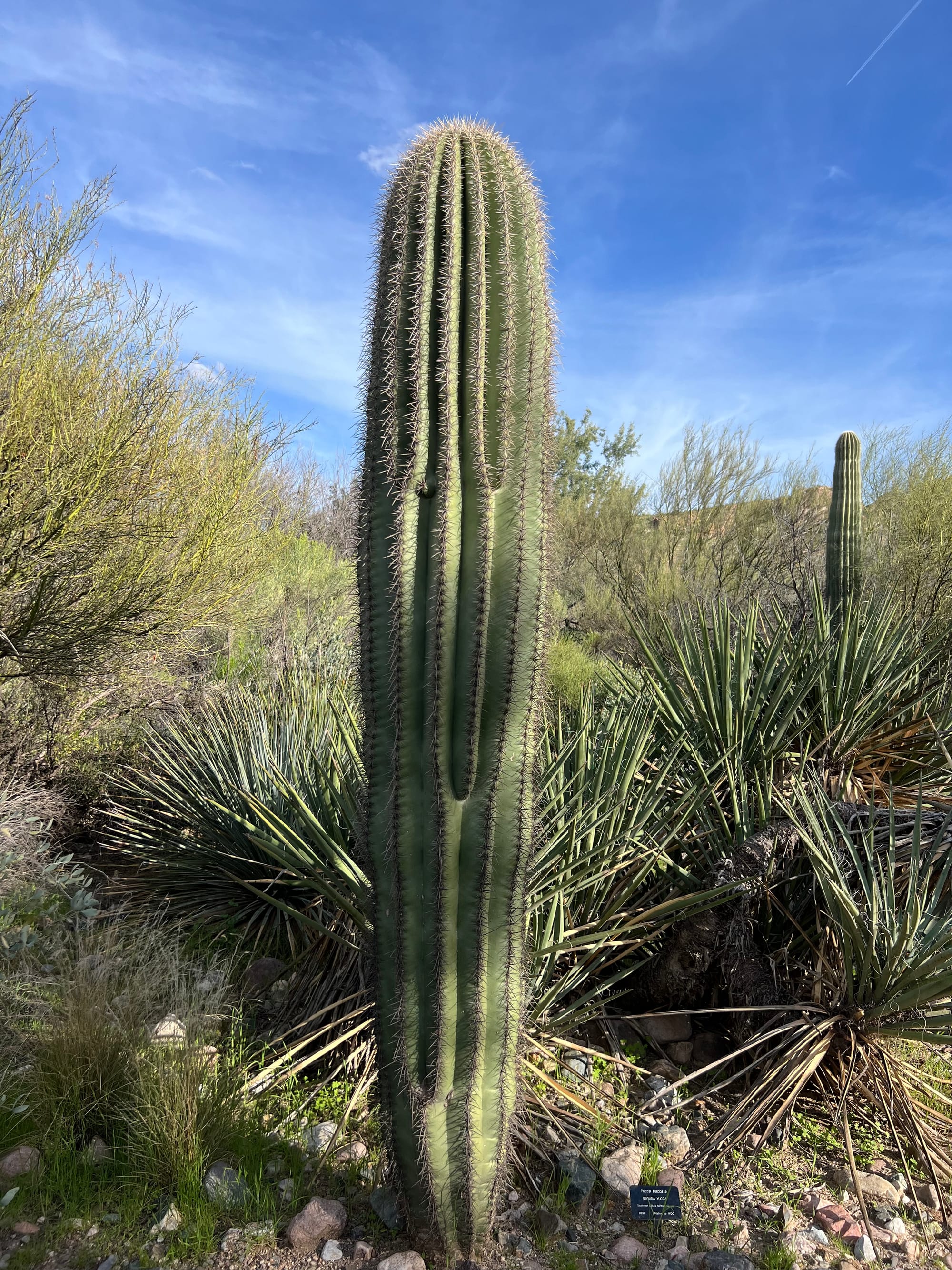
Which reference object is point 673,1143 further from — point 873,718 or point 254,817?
point 254,817

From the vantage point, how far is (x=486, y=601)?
6.51ft

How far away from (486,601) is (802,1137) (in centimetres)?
215

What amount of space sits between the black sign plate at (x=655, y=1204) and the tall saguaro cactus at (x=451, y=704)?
0.47m

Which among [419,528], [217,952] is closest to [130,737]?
[217,952]

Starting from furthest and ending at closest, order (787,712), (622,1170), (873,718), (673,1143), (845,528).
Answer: (845,528)
(873,718)
(787,712)
(673,1143)
(622,1170)

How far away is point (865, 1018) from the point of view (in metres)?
2.58

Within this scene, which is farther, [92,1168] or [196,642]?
[196,642]

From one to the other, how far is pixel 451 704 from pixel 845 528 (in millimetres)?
8434

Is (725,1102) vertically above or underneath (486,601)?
underneath

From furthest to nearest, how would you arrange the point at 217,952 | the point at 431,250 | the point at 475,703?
the point at 217,952
the point at 431,250
the point at 475,703

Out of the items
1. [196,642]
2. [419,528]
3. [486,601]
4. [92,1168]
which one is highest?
[419,528]

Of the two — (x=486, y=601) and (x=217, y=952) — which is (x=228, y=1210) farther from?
(x=486, y=601)

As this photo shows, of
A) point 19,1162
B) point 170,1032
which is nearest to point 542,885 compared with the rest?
point 170,1032

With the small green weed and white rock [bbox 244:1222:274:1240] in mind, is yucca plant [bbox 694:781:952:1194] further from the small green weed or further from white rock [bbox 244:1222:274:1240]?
white rock [bbox 244:1222:274:1240]
